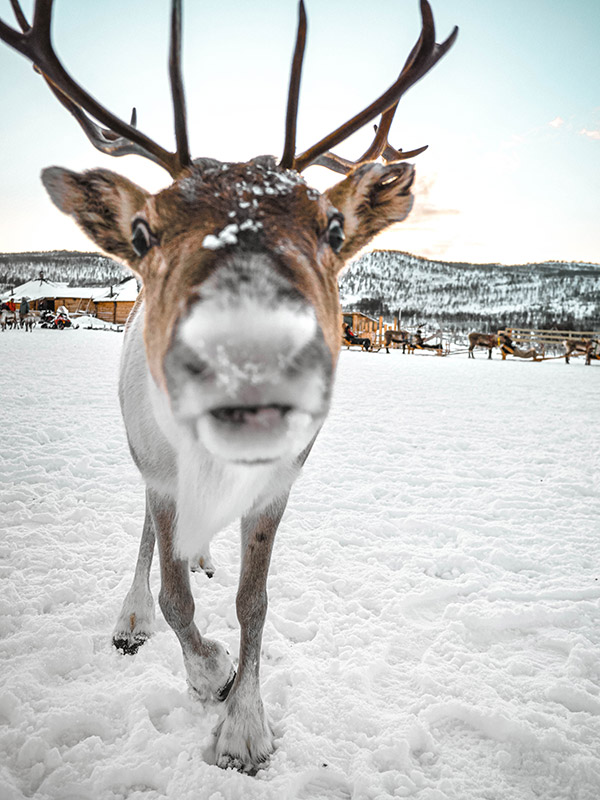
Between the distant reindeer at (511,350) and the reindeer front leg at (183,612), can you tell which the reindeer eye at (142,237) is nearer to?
the reindeer front leg at (183,612)

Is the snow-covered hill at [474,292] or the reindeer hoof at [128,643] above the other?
the snow-covered hill at [474,292]

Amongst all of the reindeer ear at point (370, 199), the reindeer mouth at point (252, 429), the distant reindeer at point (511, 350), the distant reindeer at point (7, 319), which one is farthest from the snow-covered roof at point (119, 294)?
the reindeer mouth at point (252, 429)

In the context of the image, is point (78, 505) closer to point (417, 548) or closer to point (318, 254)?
point (417, 548)

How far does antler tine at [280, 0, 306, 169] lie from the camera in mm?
1900

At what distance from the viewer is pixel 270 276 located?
1378 mm

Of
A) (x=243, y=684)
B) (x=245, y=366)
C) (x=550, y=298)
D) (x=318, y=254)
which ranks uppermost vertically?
(x=550, y=298)

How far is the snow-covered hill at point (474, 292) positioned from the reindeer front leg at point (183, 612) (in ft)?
371

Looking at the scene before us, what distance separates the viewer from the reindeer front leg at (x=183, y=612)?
2.21 m

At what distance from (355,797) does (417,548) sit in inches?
86.2

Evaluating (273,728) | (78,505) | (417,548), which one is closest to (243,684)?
(273,728)

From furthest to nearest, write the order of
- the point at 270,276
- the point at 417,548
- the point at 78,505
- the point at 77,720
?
the point at 78,505, the point at 417,548, the point at 77,720, the point at 270,276

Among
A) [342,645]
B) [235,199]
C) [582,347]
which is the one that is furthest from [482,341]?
[235,199]

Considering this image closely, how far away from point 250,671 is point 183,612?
403 millimetres

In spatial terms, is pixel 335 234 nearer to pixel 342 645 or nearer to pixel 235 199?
pixel 235 199
